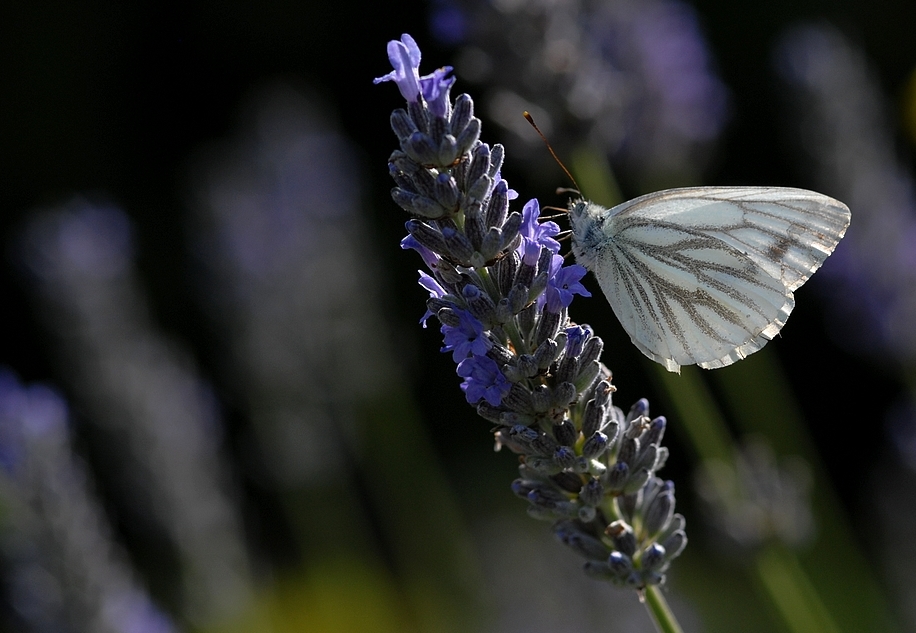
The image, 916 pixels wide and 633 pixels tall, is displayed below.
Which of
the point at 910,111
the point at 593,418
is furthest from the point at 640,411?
the point at 910,111

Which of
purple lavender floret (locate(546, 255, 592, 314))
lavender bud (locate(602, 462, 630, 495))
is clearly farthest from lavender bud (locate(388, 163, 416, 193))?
lavender bud (locate(602, 462, 630, 495))

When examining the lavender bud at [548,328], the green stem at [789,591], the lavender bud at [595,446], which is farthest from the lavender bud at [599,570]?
the green stem at [789,591]

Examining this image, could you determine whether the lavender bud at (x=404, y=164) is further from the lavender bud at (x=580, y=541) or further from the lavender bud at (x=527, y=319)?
the lavender bud at (x=580, y=541)

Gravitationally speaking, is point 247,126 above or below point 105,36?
below

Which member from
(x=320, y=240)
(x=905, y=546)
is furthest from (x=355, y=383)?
(x=905, y=546)

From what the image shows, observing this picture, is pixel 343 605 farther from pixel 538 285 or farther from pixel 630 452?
pixel 538 285

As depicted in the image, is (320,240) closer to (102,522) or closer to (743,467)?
(102,522)

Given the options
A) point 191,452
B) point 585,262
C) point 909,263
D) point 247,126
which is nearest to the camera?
point 585,262
